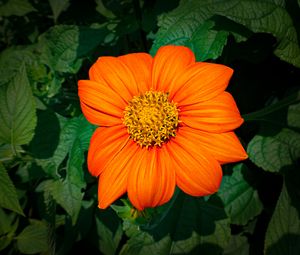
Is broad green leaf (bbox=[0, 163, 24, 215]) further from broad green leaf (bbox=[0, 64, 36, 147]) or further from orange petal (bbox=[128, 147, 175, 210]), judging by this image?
orange petal (bbox=[128, 147, 175, 210])

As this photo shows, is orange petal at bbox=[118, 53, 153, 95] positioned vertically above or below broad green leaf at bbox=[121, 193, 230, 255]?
above

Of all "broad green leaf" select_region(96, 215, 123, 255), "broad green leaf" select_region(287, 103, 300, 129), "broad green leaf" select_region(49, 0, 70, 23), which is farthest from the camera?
"broad green leaf" select_region(49, 0, 70, 23)

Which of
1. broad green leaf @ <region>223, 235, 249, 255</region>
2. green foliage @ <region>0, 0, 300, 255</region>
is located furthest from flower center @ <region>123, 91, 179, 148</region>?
broad green leaf @ <region>223, 235, 249, 255</region>

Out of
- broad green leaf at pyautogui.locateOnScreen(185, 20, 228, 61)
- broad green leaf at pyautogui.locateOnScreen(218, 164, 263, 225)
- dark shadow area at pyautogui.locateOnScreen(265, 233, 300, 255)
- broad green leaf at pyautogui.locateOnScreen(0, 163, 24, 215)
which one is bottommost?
broad green leaf at pyautogui.locateOnScreen(218, 164, 263, 225)

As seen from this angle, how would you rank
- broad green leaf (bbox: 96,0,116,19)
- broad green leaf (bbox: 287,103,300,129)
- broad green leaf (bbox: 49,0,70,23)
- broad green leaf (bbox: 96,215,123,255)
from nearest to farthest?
broad green leaf (bbox: 287,103,300,129) < broad green leaf (bbox: 96,215,123,255) < broad green leaf (bbox: 49,0,70,23) < broad green leaf (bbox: 96,0,116,19)

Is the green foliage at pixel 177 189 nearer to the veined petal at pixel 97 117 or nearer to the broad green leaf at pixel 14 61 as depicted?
the broad green leaf at pixel 14 61

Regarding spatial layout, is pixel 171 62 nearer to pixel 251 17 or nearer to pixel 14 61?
pixel 251 17

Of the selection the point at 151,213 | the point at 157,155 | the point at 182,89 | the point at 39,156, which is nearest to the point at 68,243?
the point at 39,156

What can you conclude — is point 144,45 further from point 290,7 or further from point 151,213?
point 151,213
